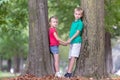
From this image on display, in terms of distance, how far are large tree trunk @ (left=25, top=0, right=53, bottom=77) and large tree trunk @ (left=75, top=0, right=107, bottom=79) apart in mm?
885

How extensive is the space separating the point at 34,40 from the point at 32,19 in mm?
533

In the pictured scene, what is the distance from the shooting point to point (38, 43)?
7.90 meters

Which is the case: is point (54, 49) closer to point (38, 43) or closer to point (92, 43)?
point (38, 43)

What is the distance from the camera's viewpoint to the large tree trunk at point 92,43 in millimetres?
7980

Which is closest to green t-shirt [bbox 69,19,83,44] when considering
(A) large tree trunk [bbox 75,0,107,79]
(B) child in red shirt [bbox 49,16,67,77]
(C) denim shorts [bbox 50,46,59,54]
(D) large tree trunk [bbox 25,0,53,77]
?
(A) large tree trunk [bbox 75,0,107,79]

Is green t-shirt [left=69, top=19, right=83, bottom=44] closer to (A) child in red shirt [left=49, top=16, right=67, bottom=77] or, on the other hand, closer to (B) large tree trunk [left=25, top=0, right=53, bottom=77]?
(A) child in red shirt [left=49, top=16, right=67, bottom=77]

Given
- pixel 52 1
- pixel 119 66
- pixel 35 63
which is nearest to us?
pixel 35 63

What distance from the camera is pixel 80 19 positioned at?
8234mm

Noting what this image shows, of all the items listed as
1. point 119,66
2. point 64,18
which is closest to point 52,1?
point 64,18

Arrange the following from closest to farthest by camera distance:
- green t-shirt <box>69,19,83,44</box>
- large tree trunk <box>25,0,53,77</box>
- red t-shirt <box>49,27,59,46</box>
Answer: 1. large tree trunk <box>25,0,53,77</box>
2. green t-shirt <box>69,19,83,44</box>
3. red t-shirt <box>49,27,59,46</box>

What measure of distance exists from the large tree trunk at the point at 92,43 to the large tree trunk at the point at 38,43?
0.89 m

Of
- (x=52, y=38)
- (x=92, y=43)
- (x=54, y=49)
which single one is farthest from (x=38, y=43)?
(x=92, y=43)

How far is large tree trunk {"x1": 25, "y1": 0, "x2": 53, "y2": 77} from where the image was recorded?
790cm

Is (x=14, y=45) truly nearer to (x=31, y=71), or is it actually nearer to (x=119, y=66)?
(x=119, y=66)
